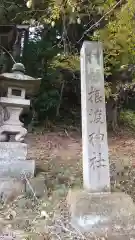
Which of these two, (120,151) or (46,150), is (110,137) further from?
(46,150)

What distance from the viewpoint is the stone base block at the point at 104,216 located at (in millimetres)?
3338

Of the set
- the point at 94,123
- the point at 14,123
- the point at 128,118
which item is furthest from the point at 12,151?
the point at 128,118

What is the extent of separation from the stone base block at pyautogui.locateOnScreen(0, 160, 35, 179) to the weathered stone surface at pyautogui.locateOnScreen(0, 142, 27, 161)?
0.10m

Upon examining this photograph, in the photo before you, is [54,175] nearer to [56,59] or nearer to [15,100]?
[15,100]

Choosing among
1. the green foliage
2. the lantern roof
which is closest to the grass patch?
the green foliage

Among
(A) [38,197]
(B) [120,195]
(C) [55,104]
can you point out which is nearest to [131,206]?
(B) [120,195]

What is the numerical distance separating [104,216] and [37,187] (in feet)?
5.45

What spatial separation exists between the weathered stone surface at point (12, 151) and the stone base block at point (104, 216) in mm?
2008

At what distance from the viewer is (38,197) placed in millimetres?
4625

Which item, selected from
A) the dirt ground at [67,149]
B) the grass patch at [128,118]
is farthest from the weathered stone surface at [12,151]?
the grass patch at [128,118]

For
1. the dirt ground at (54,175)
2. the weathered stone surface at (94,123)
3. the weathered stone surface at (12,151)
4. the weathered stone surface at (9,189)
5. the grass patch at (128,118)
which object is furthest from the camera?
the grass patch at (128,118)

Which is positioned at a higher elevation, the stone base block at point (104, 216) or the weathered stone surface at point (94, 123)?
the weathered stone surface at point (94, 123)

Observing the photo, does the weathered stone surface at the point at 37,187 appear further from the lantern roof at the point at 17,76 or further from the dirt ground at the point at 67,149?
the lantern roof at the point at 17,76

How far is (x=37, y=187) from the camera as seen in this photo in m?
4.77
